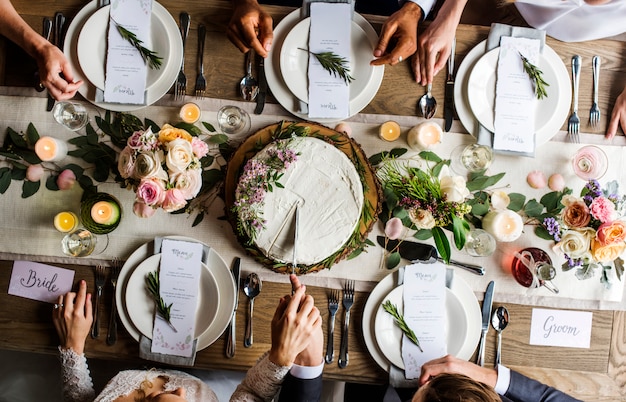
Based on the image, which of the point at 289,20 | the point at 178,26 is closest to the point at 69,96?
the point at 178,26

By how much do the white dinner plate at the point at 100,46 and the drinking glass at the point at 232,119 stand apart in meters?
0.26

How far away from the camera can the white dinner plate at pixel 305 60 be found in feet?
5.50

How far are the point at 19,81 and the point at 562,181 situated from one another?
2012mm

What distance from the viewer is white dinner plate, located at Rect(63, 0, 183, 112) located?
1.68 meters

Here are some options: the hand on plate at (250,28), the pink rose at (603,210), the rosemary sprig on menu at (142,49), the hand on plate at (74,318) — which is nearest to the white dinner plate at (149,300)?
the hand on plate at (74,318)

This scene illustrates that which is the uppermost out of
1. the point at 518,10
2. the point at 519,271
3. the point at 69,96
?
the point at 518,10

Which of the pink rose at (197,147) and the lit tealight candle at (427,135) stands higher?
the lit tealight candle at (427,135)

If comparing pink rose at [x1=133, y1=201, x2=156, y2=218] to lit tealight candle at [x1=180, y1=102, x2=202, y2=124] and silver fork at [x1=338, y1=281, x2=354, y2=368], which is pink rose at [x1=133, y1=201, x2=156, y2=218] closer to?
lit tealight candle at [x1=180, y1=102, x2=202, y2=124]

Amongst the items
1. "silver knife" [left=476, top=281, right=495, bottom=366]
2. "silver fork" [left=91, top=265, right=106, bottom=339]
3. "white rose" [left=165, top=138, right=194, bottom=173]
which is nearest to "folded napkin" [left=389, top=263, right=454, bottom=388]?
"silver knife" [left=476, top=281, right=495, bottom=366]

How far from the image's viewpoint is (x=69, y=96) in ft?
5.43

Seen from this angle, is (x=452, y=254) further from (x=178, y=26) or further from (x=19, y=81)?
(x=19, y=81)

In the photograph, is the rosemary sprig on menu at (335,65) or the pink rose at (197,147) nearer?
the pink rose at (197,147)

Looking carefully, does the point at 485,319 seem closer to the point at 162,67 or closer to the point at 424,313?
A: the point at 424,313

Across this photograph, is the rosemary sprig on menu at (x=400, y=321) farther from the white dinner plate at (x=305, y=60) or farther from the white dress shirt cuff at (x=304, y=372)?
the white dinner plate at (x=305, y=60)
